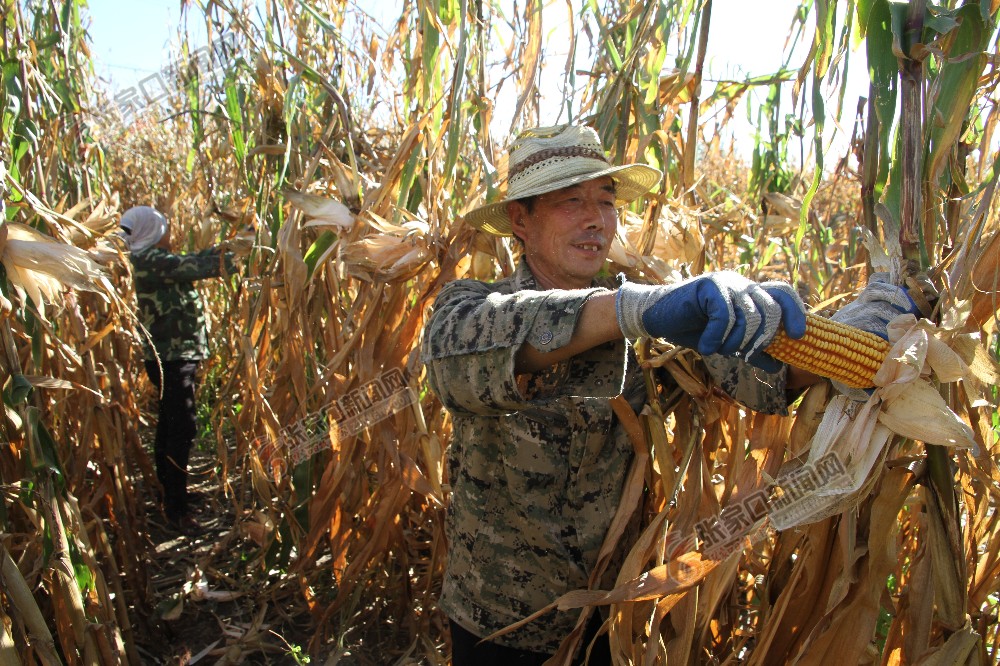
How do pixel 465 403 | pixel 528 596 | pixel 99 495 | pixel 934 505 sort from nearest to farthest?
1. pixel 934 505
2. pixel 465 403
3. pixel 528 596
4. pixel 99 495

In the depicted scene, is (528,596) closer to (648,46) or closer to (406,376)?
(406,376)

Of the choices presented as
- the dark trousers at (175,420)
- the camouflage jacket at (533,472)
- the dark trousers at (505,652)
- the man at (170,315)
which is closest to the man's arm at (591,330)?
the camouflage jacket at (533,472)

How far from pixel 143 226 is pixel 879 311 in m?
3.39

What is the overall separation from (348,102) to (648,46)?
1.11 meters

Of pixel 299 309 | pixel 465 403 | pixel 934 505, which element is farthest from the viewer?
pixel 299 309

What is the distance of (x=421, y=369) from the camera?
1999mm

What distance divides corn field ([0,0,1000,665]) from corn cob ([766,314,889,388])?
0.05 m

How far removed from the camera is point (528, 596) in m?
1.42

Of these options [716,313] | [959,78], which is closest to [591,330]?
[716,313]

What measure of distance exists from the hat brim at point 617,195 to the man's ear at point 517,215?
0.02 meters

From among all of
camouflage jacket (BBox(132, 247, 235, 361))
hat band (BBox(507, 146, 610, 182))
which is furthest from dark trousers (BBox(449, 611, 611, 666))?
camouflage jacket (BBox(132, 247, 235, 361))

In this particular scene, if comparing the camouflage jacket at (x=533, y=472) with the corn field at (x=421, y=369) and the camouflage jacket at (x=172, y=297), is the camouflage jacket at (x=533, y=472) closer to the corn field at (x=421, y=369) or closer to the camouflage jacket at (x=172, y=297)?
the corn field at (x=421, y=369)

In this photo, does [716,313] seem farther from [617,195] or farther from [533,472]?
[617,195]

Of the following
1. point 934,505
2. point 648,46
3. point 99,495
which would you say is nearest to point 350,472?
point 99,495
